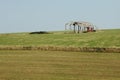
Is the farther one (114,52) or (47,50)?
(47,50)

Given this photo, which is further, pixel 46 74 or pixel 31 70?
pixel 31 70

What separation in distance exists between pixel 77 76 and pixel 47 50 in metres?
22.9

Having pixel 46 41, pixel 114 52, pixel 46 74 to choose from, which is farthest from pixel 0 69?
pixel 46 41

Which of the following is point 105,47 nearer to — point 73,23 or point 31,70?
point 31,70

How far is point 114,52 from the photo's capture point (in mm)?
39969

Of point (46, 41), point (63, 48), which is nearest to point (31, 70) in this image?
point (63, 48)

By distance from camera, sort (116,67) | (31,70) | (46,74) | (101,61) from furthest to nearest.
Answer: (101,61) < (116,67) < (31,70) < (46,74)

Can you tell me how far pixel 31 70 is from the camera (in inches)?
990

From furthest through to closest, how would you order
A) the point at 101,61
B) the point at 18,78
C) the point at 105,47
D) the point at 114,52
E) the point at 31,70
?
1. the point at 105,47
2. the point at 114,52
3. the point at 101,61
4. the point at 31,70
5. the point at 18,78

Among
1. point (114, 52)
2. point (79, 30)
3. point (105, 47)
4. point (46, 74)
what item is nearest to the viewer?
point (46, 74)

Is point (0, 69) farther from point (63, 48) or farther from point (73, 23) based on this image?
point (73, 23)

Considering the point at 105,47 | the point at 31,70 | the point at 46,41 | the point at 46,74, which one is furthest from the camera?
the point at 46,41

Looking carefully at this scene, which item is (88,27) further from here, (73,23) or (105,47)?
(105,47)

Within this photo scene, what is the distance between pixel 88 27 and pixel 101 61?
5522 cm
